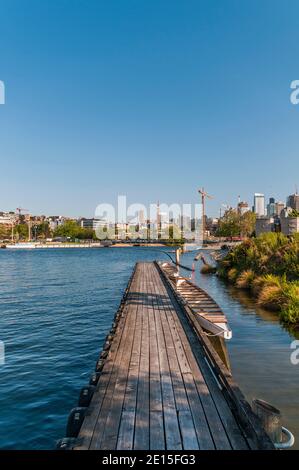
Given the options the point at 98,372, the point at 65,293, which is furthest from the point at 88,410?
the point at 65,293

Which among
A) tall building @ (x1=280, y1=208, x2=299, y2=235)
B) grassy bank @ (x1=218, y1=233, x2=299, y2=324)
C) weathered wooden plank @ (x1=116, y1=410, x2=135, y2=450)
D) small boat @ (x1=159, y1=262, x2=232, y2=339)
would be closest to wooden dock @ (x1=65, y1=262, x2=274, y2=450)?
→ weathered wooden plank @ (x1=116, y1=410, x2=135, y2=450)

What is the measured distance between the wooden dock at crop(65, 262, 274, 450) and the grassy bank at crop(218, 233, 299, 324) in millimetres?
10566

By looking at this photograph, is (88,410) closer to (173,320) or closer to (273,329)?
(173,320)

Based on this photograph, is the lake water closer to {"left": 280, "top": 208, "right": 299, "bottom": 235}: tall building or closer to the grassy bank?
the grassy bank

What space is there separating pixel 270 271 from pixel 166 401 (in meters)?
23.3

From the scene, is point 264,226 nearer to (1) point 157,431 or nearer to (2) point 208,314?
(2) point 208,314

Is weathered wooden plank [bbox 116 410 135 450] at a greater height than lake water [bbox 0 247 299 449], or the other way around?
weathered wooden plank [bbox 116 410 135 450]

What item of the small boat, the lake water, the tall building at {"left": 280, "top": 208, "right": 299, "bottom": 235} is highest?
the tall building at {"left": 280, "top": 208, "right": 299, "bottom": 235}

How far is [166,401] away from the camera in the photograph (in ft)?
23.8

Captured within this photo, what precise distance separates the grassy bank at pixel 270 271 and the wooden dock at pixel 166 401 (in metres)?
10.6

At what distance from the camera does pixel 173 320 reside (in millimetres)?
14742

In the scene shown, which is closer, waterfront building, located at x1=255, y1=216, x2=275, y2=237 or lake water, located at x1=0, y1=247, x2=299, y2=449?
lake water, located at x1=0, y1=247, x2=299, y2=449

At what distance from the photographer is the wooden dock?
5.80 m

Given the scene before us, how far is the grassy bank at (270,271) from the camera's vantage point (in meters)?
20.3
